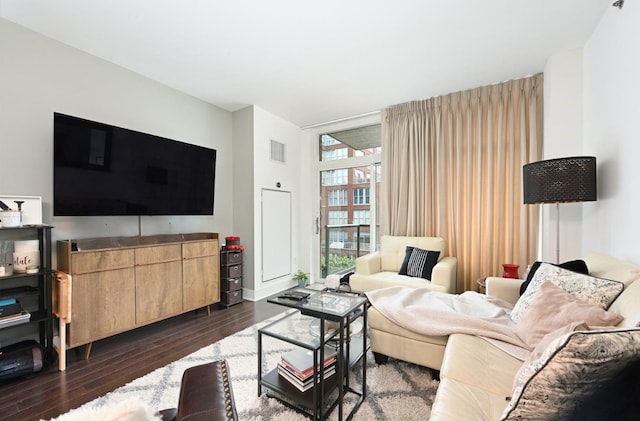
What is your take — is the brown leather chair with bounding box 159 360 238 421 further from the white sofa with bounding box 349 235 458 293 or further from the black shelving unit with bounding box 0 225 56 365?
the white sofa with bounding box 349 235 458 293

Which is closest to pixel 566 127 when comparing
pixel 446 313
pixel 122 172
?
pixel 446 313

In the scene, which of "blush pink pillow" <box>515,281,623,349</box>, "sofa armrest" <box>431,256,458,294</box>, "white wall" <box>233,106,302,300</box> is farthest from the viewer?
"white wall" <box>233,106,302,300</box>

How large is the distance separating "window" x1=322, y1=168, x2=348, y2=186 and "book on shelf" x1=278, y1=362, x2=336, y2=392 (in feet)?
10.4

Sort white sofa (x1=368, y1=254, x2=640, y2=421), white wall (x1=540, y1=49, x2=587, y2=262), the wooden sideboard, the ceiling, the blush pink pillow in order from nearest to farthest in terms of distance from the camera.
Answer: white sofa (x1=368, y1=254, x2=640, y2=421) → the blush pink pillow → the ceiling → the wooden sideboard → white wall (x1=540, y1=49, x2=587, y2=262)

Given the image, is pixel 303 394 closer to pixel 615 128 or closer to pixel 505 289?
pixel 505 289

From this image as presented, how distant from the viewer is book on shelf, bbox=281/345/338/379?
5.31 ft

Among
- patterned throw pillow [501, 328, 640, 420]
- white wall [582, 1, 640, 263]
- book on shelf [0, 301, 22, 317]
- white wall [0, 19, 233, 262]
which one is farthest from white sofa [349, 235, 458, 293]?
book on shelf [0, 301, 22, 317]

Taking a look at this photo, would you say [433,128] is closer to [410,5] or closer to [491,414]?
[410,5]

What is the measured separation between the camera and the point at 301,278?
4430 millimetres

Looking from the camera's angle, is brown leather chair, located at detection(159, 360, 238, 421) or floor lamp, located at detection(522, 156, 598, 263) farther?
floor lamp, located at detection(522, 156, 598, 263)

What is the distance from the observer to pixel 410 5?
203 cm

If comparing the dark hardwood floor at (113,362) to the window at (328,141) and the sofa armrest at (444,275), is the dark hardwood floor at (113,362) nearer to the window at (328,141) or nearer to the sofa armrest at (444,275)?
the sofa armrest at (444,275)

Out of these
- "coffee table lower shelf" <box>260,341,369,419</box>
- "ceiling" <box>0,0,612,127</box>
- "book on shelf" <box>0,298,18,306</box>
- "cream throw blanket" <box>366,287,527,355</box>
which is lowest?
"coffee table lower shelf" <box>260,341,369,419</box>

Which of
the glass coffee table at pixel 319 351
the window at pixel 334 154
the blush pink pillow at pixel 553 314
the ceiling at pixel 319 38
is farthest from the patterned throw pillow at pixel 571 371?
the window at pixel 334 154
